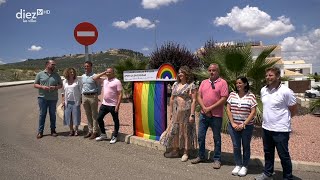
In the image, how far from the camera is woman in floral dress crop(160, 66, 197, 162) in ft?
19.6

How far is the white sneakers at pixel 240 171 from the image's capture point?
206 inches

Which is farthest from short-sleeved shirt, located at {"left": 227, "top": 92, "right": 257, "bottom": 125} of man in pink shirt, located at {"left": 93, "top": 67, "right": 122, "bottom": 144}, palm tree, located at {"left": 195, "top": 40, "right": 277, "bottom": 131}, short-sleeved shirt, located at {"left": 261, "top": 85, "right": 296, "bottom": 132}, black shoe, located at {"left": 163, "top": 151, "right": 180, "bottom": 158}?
palm tree, located at {"left": 195, "top": 40, "right": 277, "bottom": 131}

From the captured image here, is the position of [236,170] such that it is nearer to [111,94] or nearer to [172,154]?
[172,154]

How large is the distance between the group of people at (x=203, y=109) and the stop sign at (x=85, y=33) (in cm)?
94

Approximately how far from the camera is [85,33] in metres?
8.54

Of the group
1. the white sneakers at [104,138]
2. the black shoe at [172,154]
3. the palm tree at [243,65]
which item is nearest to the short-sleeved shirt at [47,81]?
the white sneakers at [104,138]

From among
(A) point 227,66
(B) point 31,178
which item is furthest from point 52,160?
(A) point 227,66

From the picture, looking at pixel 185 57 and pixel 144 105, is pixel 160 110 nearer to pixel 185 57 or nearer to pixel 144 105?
pixel 144 105

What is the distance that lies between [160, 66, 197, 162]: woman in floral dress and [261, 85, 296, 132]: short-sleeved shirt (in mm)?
1451

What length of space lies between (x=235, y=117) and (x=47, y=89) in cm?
465

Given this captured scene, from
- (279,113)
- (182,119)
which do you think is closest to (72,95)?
(182,119)

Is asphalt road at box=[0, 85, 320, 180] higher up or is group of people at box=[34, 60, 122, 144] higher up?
group of people at box=[34, 60, 122, 144]

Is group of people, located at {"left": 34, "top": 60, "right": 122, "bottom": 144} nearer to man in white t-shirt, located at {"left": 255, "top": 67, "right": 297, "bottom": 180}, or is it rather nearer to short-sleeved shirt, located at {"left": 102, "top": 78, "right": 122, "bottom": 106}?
short-sleeved shirt, located at {"left": 102, "top": 78, "right": 122, "bottom": 106}

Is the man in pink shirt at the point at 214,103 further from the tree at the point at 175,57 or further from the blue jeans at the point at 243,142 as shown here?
the tree at the point at 175,57
